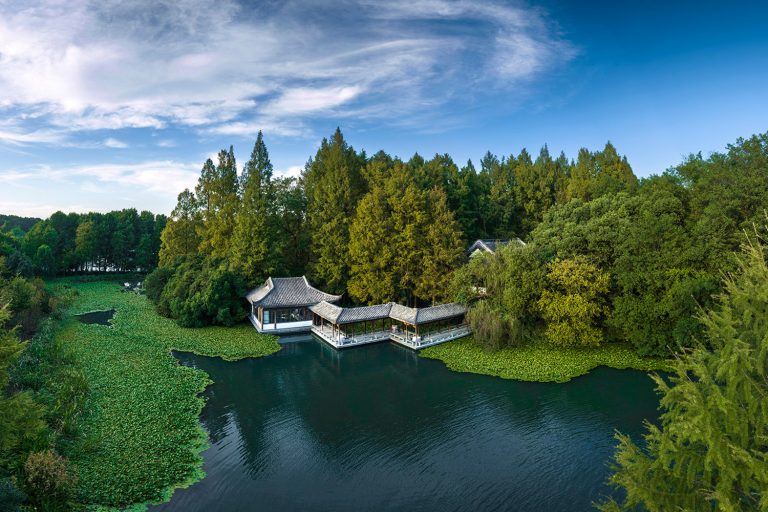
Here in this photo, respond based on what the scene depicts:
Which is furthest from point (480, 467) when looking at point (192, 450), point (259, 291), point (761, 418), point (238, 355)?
point (259, 291)

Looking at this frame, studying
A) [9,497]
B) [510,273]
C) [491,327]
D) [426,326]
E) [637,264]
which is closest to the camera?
[9,497]

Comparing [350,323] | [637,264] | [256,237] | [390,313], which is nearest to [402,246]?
[390,313]

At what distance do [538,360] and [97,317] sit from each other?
2832 cm

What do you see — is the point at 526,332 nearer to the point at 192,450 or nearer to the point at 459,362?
the point at 459,362

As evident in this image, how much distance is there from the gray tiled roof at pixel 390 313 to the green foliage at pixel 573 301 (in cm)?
506

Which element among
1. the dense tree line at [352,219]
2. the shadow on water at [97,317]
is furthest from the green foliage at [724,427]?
the shadow on water at [97,317]

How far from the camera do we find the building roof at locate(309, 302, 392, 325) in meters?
22.8

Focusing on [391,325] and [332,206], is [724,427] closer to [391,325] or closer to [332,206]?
[391,325]

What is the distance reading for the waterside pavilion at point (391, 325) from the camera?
2248cm

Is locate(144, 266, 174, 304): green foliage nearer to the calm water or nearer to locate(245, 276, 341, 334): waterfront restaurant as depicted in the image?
locate(245, 276, 341, 334): waterfront restaurant

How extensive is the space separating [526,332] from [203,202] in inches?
1096

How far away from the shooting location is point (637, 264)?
64.6ft

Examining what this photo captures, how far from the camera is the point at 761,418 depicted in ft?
17.7

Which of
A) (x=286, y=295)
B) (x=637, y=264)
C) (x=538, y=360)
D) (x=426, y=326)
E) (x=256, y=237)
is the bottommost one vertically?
(x=538, y=360)
